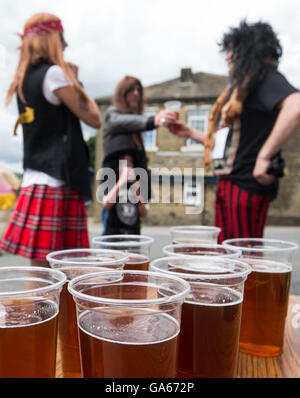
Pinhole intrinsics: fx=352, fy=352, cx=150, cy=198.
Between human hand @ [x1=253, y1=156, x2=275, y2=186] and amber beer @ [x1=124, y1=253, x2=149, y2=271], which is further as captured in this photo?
human hand @ [x1=253, y1=156, x2=275, y2=186]

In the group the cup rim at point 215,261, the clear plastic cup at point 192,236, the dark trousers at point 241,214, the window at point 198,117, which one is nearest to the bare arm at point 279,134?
the dark trousers at point 241,214

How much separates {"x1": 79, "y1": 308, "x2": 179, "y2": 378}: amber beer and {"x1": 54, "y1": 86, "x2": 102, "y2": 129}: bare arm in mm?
1387

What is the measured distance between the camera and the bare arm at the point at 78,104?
5.59 feet

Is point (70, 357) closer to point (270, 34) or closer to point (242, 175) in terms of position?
point (242, 175)

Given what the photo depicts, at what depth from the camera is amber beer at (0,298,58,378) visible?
507mm

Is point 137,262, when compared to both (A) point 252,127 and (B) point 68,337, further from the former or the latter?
(A) point 252,127

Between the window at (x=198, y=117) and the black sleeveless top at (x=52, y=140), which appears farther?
the window at (x=198, y=117)

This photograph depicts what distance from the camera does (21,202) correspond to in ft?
5.95

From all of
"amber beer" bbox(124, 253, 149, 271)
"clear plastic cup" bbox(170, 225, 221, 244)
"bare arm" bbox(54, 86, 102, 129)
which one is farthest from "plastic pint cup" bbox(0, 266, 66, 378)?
"bare arm" bbox(54, 86, 102, 129)

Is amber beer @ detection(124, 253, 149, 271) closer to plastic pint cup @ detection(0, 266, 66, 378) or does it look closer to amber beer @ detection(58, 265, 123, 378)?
amber beer @ detection(58, 265, 123, 378)

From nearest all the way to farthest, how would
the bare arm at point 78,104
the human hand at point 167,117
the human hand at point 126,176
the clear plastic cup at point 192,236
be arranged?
the clear plastic cup at point 192,236 → the bare arm at point 78,104 → the human hand at point 167,117 → the human hand at point 126,176

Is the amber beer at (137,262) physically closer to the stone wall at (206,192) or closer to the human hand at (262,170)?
the human hand at (262,170)

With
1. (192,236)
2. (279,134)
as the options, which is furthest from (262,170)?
(192,236)

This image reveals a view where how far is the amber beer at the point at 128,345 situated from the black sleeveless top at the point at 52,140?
52.7 inches
